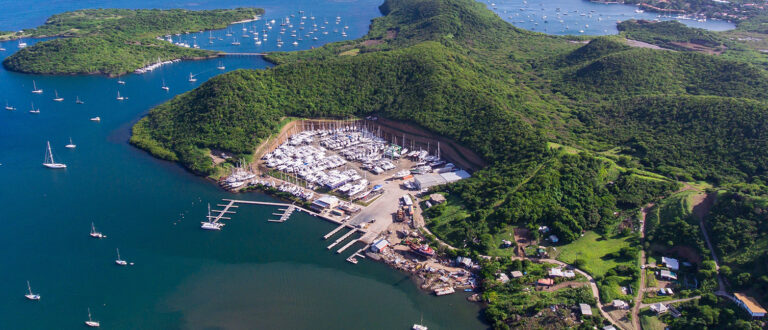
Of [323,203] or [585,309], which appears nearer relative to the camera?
[585,309]

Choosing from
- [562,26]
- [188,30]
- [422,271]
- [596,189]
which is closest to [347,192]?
[422,271]

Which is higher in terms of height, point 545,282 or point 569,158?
point 569,158

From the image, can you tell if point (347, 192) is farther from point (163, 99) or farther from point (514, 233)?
point (163, 99)

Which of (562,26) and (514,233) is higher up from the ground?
(562,26)

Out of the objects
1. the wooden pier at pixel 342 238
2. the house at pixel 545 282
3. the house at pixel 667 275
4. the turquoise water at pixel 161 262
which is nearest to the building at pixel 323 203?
the turquoise water at pixel 161 262

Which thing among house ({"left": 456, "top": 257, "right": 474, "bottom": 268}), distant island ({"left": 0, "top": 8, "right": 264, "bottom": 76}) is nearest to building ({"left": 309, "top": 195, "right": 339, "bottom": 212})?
house ({"left": 456, "top": 257, "right": 474, "bottom": 268})

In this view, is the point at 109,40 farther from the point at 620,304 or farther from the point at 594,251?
the point at 620,304

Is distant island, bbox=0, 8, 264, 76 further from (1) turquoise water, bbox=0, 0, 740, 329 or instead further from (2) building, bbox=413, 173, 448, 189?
(2) building, bbox=413, 173, 448, 189

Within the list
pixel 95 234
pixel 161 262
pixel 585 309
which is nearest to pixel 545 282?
pixel 585 309
